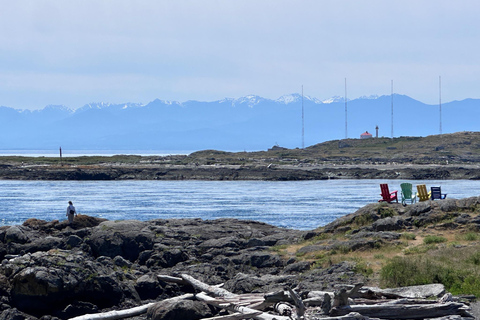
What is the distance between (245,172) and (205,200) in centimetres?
3622

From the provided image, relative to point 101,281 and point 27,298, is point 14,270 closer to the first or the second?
point 27,298

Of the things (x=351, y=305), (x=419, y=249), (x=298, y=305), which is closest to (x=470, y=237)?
(x=419, y=249)

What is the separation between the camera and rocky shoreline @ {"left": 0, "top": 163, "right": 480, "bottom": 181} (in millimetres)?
90438

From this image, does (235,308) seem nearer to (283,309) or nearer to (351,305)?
(283,309)

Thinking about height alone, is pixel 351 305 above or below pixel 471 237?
below

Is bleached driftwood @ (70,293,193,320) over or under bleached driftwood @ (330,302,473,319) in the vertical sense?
under

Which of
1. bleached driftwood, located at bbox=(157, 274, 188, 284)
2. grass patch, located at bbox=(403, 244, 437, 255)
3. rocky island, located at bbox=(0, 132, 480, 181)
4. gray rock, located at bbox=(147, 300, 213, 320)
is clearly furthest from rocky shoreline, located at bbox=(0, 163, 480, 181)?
gray rock, located at bbox=(147, 300, 213, 320)

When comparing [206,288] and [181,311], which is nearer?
[181,311]

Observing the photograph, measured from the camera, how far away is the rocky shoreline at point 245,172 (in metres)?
90.4

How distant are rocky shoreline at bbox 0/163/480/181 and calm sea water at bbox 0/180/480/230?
21.7 feet

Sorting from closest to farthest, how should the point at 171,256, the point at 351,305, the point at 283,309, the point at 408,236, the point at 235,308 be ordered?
the point at 351,305, the point at 283,309, the point at 235,308, the point at 171,256, the point at 408,236

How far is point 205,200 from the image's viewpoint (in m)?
59.7

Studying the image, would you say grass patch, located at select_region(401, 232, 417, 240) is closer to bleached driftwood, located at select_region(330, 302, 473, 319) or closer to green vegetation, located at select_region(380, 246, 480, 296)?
green vegetation, located at select_region(380, 246, 480, 296)

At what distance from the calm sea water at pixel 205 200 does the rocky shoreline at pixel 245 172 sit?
21.7 ft
